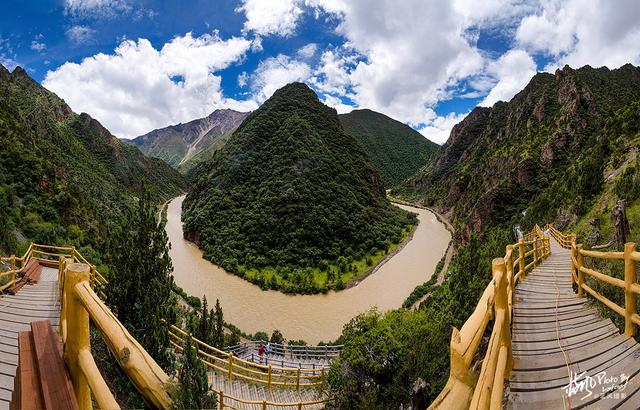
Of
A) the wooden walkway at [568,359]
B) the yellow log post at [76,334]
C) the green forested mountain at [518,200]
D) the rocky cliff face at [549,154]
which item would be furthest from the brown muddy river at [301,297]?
the yellow log post at [76,334]

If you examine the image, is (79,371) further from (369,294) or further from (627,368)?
(369,294)

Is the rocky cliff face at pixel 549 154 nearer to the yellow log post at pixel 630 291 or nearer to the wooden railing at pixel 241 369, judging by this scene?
the wooden railing at pixel 241 369

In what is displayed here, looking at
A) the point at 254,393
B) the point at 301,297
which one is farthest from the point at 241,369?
the point at 301,297

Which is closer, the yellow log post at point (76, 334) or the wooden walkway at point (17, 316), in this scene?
the yellow log post at point (76, 334)

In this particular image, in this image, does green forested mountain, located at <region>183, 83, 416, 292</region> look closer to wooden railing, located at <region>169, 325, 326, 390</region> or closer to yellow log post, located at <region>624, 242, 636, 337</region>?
wooden railing, located at <region>169, 325, 326, 390</region>

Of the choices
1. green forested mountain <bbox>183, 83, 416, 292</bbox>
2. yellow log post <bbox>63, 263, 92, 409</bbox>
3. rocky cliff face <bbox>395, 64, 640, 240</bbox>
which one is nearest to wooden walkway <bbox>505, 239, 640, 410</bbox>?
yellow log post <bbox>63, 263, 92, 409</bbox>

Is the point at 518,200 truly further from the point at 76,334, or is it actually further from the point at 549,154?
the point at 76,334
